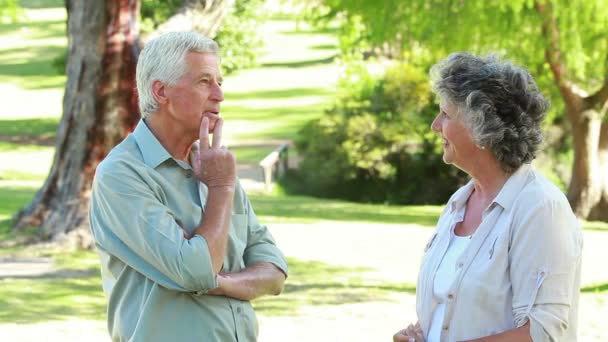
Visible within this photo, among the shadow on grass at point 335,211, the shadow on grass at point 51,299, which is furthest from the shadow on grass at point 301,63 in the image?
the shadow on grass at point 51,299

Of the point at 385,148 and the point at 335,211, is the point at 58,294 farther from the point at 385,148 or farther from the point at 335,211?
the point at 385,148

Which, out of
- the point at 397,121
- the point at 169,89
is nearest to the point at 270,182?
the point at 397,121

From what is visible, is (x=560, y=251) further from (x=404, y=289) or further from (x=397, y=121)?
(x=397, y=121)

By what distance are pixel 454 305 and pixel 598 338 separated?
6.45 meters

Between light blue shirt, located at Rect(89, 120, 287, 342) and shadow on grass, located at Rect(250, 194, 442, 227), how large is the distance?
15589 millimetres

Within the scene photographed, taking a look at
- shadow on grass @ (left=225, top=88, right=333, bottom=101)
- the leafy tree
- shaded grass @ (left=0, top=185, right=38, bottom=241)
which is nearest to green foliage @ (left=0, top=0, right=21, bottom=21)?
shaded grass @ (left=0, top=185, right=38, bottom=241)

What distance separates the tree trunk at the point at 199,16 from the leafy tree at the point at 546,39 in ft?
15.7

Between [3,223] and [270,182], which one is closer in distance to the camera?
[3,223]

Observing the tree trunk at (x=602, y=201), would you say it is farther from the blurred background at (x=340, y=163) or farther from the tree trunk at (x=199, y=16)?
the tree trunk at (x=199, y=16)

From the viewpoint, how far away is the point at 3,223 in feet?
49.6

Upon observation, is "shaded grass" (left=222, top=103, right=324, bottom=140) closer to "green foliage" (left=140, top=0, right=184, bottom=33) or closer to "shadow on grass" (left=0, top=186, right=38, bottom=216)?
"green foliage" (left=140, top=0, right=184, bottom=33)

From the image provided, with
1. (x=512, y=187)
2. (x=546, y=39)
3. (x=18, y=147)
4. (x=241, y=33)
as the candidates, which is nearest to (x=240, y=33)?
(x=241, y=33)

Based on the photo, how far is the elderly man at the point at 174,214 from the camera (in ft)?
11.9

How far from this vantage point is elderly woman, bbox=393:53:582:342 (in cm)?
350
